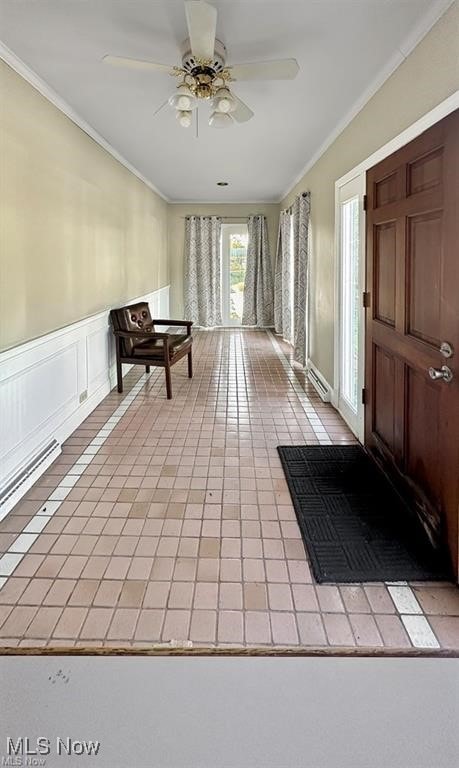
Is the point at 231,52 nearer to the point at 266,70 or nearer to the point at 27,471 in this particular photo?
the point at 266,70

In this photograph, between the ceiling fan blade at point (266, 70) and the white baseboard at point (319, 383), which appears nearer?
the ceiling fan blade at point (266, 70)

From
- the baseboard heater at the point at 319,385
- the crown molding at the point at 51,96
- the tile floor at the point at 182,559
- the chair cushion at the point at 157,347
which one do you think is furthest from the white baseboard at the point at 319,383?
the crown molding at the point at 51,96

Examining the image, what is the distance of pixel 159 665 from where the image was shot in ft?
5.26

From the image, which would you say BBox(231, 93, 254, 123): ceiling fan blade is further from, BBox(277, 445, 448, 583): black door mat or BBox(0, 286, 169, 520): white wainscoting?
BBox(277, 445, 448, 583): black door mat

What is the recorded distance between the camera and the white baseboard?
4.61 meters

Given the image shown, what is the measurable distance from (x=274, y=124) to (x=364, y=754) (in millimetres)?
4188

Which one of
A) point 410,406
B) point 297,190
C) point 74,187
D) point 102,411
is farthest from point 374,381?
point 297,190

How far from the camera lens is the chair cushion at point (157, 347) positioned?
4.88 meters

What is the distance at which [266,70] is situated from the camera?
260 centimetres

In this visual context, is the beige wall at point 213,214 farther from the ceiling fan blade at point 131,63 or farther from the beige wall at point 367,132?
the ceiling fan blade at point 131,63

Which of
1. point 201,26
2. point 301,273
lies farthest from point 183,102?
point 301,273

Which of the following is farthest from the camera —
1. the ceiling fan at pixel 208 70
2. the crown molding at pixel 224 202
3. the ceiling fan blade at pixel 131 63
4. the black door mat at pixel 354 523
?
the crown molding at pixel 224 202

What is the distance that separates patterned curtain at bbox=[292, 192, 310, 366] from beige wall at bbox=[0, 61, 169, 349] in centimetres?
195

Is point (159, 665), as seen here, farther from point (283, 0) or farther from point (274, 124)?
point (274, 124)
